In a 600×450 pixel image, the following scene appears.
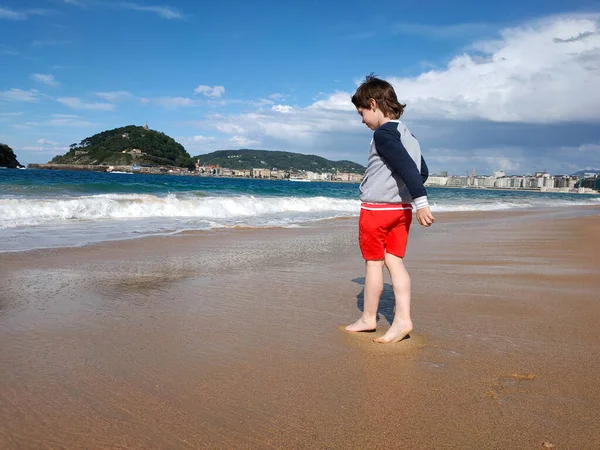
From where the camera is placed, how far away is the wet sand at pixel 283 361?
1.73 meters

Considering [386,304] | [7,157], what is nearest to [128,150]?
[7,157]

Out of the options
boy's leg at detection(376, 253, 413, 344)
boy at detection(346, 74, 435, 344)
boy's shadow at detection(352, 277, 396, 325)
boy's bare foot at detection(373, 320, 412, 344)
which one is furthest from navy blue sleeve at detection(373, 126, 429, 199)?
boy's shadow at detection(352, 277, 396, 325)

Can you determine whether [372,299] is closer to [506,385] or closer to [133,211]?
[506,385]

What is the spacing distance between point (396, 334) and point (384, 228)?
25.1 inches

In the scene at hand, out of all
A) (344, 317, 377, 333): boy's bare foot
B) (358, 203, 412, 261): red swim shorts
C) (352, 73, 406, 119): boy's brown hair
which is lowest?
(344, 317, 377, 333): boy's bare foot

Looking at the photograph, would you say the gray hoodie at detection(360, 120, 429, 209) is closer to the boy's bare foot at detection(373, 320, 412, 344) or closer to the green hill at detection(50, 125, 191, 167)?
the boy's bare foot at detection(373, 320, 412, 344)

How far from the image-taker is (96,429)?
171 cm

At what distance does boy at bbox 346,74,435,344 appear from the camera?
113 inches

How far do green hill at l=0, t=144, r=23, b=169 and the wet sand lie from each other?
260 ft

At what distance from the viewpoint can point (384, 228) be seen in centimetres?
296

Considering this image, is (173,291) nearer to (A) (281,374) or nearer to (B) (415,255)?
(A) (281,374)

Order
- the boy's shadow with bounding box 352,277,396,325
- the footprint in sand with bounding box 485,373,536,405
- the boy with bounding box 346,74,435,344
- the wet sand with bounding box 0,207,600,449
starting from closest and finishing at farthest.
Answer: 1. the wet sand with bounding box 0,207,600,449
2. the footprint in sand with bounding box 485,373,536,405
3. the boy with bounding box 346,74,435,344
4. the boy's shadow with bounding box 352,277,396,325

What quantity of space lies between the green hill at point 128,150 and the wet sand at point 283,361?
3260 inches

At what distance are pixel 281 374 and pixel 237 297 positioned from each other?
160cm
